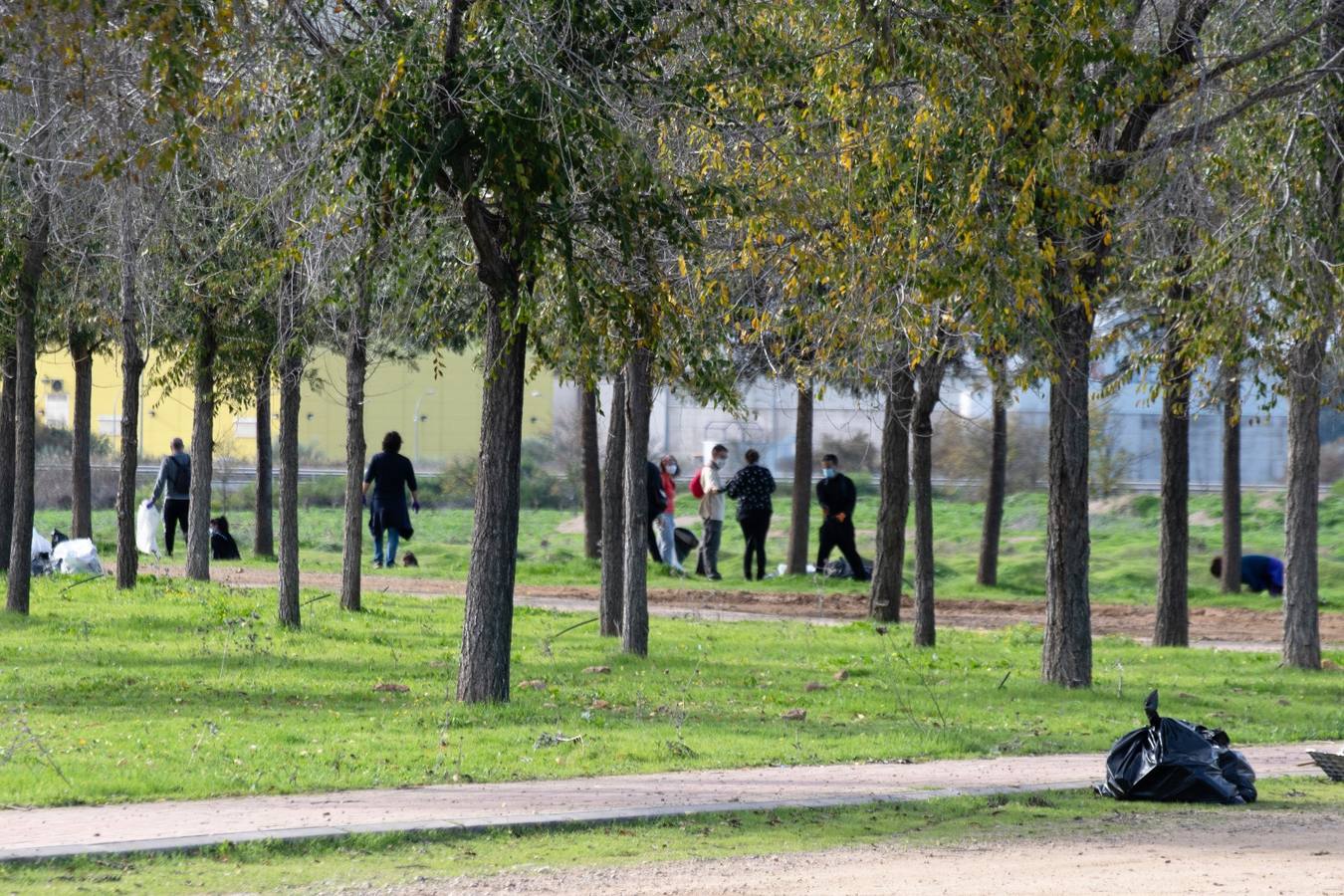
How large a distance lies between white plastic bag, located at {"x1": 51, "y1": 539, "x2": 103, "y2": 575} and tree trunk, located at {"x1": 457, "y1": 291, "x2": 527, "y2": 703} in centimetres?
1089

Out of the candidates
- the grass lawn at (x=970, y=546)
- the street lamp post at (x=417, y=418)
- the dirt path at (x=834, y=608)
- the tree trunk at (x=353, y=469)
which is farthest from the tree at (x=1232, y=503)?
the street lamp post at (x=417, y=418)

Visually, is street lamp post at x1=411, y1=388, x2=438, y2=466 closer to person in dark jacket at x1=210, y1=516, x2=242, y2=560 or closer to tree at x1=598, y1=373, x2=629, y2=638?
person in dark jacket at x1=210, y1=516, x2=242, y2=560

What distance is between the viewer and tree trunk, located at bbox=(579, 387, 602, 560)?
22.7m

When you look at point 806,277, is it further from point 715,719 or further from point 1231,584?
point 1231,584

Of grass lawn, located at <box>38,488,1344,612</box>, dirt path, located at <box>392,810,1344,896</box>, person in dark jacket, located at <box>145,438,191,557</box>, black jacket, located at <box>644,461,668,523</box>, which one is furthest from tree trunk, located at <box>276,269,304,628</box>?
dirt path, located at <box>392,810,1344,896</box>

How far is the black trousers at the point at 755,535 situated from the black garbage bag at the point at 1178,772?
1447cm

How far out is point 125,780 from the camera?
7.76 meters

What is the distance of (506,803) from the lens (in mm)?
7652

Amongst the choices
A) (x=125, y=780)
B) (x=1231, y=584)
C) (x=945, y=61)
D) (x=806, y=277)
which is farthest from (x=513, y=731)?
(x=1231, y=584)

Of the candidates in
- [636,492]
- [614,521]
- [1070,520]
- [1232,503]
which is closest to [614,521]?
[614,521]

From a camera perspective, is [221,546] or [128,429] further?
[221,546]

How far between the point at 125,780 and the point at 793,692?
5.53 meters

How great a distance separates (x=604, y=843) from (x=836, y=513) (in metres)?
15.5

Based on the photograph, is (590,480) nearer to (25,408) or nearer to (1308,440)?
(25,408)
